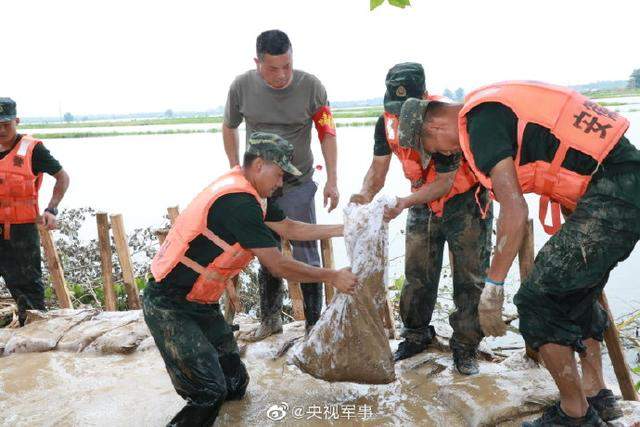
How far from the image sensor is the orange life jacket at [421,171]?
10.2ft

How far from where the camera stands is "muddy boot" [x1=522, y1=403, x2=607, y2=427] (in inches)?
93.6

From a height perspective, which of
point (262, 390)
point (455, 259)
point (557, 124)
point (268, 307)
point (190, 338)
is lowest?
point (262, 390)

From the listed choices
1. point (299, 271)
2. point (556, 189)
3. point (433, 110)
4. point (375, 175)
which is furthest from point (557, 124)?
point (375, 175)

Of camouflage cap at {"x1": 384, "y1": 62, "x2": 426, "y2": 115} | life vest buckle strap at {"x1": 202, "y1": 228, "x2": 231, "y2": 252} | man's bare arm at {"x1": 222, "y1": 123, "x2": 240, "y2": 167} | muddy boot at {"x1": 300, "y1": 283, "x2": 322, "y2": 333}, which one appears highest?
camouflage cap at {"x1": 384, "y1": 62, "x2": 426, "y2": 115}

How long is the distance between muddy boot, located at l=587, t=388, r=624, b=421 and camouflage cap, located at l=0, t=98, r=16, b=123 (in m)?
4.20

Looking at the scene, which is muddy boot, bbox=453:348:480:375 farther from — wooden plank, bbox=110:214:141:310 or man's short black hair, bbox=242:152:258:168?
wooden plank, bbox=110:214:141:310

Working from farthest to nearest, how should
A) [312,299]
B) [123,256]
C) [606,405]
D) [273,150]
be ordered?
[123,256], [312,299], [273,150], [606,405]

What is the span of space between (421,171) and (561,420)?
147cm

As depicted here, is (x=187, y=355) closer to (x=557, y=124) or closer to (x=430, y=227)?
(x=430, y=227)

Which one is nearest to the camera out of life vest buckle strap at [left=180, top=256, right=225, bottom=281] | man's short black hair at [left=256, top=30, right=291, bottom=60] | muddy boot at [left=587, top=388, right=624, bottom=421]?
muddy boot at [left=587, top=388, right=624, bottom=421]

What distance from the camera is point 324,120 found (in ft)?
12.7

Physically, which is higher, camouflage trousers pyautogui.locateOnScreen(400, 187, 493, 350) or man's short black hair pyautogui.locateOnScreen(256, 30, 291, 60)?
man's short black hair pyautogui.locateOnScreen(256, 30, 291, 60)

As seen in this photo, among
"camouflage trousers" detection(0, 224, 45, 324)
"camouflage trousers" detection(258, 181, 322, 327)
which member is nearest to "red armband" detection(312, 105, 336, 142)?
"camouflage trousers" detection(258, 181, 322, 327)

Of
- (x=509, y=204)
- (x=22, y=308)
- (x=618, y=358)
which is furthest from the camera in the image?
(x=22, y=308)
